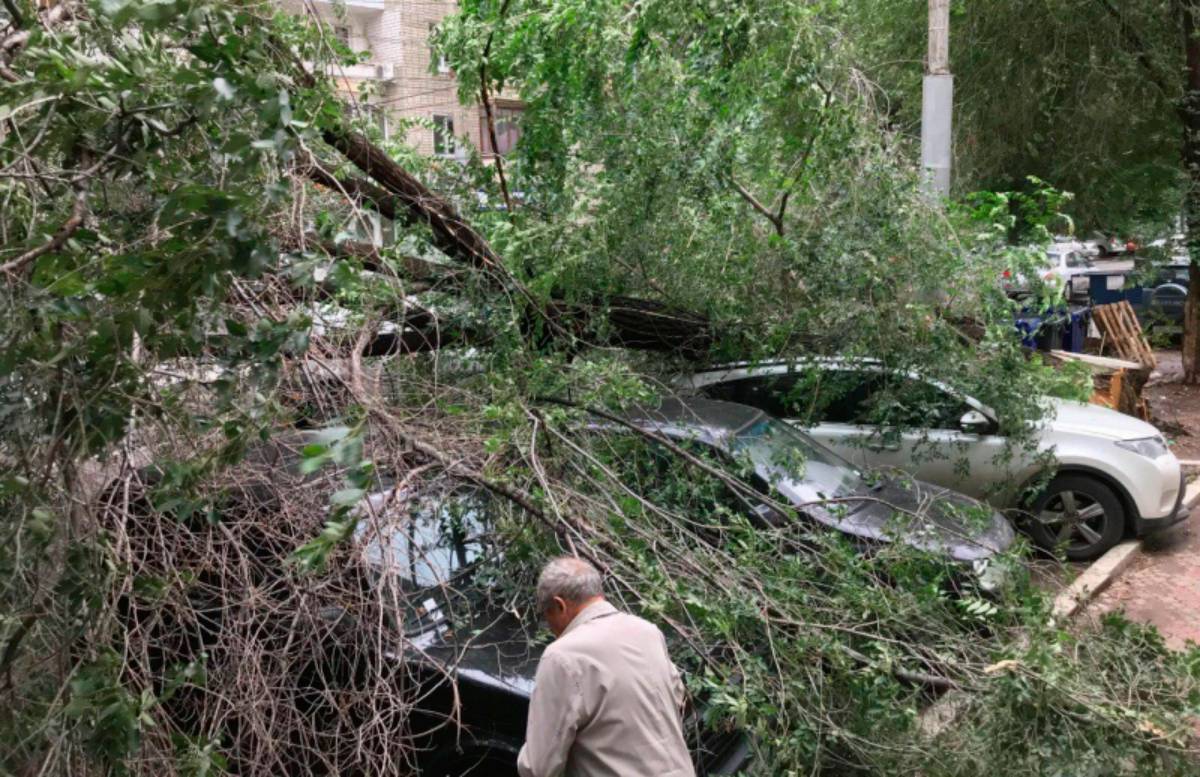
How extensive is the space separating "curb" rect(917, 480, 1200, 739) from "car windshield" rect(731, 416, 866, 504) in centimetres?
138

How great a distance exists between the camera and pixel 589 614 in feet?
10.6

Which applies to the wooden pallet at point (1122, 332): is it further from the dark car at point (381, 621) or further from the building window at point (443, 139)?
the dark car at point (381, 621)

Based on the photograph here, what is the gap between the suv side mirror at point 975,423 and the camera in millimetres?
7469

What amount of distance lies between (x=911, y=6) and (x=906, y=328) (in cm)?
840

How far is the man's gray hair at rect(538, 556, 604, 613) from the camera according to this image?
10.8 feet

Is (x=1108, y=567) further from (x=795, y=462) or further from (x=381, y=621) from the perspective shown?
(x=381, y=621)

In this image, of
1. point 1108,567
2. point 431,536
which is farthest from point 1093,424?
point 431,536

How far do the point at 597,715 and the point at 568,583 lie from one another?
44cm

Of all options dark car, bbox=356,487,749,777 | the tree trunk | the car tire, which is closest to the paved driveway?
the car tire

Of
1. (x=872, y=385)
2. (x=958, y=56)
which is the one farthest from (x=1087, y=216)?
(x=872, y=385)

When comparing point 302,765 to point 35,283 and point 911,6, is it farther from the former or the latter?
point 911,6

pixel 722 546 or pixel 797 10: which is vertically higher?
pixel 797 10

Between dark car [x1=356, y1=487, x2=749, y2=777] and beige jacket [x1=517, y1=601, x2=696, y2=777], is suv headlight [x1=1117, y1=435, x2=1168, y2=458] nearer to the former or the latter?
dark car [x1=356, y1=487, x2=749, y2=777]

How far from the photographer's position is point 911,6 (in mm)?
13367
